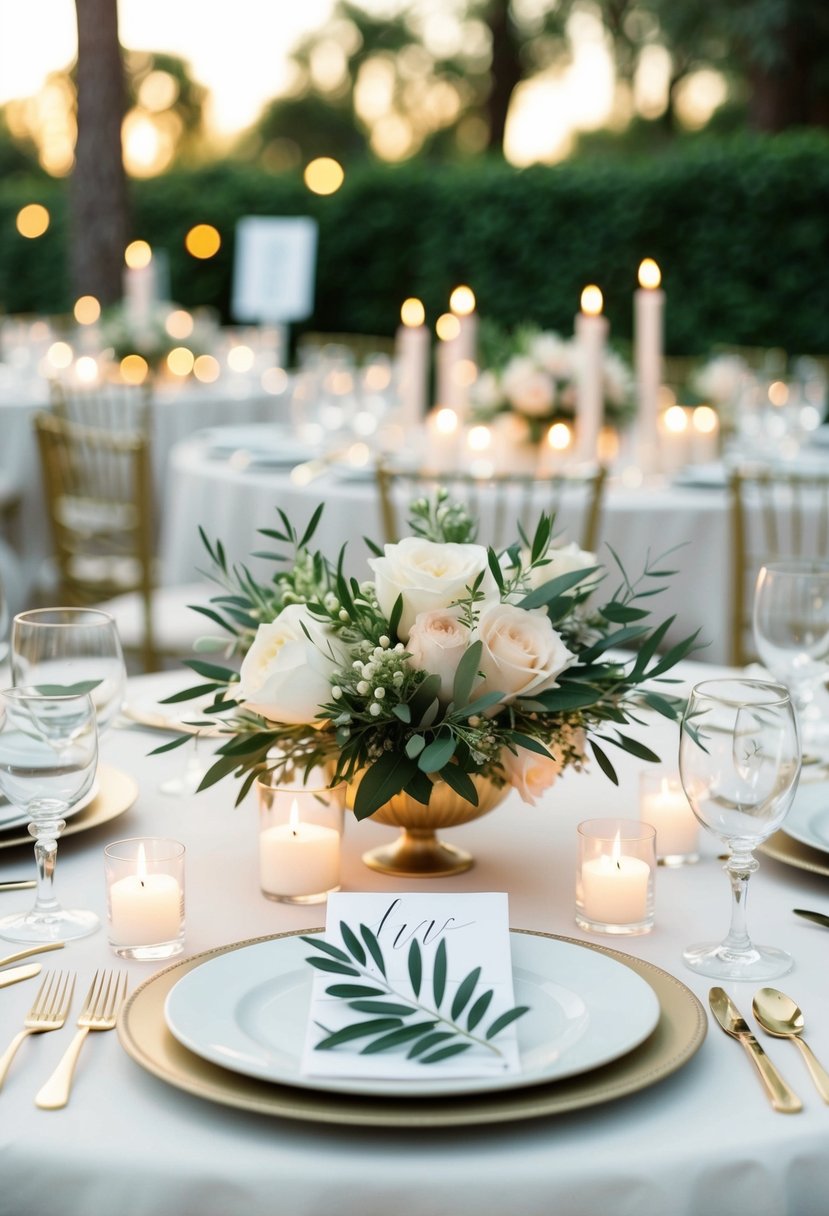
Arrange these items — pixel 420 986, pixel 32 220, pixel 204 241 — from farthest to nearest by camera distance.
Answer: pixel 32 220 < pixel 204 241 < pixel 420 986

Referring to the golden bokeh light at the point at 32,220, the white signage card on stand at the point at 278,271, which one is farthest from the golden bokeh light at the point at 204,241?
the white signage card on stand at the point at 278,271

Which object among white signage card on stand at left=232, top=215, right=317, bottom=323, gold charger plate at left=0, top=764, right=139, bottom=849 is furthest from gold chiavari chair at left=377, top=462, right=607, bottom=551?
white signage card on stand at left=232, top=215, right=317, bottom=323

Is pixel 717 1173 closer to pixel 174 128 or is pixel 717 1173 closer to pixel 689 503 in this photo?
pixel 689 503

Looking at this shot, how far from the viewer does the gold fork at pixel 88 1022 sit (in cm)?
92

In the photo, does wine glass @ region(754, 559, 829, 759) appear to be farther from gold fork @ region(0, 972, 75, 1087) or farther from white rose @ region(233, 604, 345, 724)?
gold fork @ region(0, 972, 75, 1087)

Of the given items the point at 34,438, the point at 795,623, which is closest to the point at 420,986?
the point at 795,623

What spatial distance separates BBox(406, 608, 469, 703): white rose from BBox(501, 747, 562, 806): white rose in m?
0.09

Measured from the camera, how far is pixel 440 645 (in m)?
1.20

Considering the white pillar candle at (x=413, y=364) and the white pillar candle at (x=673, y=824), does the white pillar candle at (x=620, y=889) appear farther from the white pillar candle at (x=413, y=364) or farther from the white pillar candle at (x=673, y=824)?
the white pillar candle at (x=413, y=364)

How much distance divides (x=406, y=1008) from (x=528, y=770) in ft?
1.10

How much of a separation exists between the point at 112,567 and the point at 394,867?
131 inches

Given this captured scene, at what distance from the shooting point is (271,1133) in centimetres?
89

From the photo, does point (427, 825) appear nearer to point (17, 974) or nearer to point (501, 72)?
point (17, 974)

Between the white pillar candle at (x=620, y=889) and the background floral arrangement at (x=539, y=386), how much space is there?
275cm
